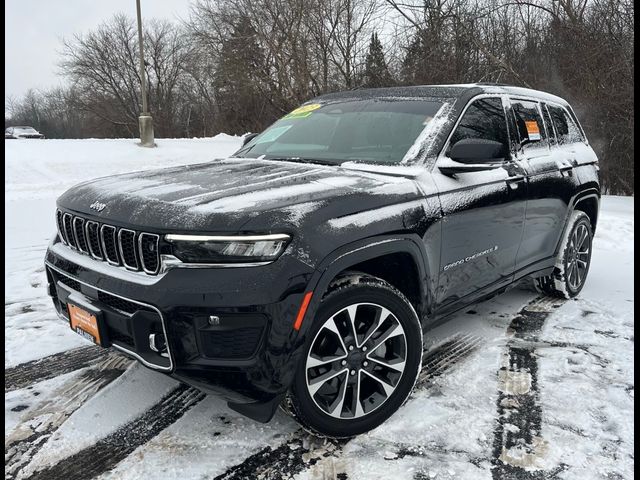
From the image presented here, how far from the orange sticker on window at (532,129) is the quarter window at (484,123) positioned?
13.9 inches

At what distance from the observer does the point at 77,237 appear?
272cm

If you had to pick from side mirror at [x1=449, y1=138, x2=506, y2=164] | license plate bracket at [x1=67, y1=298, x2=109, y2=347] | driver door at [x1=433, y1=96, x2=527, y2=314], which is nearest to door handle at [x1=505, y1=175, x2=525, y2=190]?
driver door at [x1=433, y1=96, x2=527, y2=314]

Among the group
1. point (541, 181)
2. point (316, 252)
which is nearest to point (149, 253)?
point (316, 252)

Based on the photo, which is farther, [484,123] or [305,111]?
[305,111]

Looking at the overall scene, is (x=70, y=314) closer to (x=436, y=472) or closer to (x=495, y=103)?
(x=436, y=472)

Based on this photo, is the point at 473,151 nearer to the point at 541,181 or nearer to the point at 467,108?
the point at 467,108

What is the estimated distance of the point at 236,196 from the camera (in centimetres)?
240

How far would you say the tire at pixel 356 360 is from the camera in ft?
7.81

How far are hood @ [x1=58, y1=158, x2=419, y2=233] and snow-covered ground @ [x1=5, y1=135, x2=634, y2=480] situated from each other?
107 centimetres

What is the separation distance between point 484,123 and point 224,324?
2359mm

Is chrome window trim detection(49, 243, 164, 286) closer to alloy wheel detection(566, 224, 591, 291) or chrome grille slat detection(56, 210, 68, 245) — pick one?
chrome grille slat detection(56, 210, 68, 245)

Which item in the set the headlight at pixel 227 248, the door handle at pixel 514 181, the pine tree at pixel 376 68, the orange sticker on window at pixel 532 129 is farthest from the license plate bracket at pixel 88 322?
the pine tree at pixel 376 68

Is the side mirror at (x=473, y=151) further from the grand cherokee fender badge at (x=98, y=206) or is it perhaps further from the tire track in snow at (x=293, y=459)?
the grand cherokee fender badge at (x=98, y=206)

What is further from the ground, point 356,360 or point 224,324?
point 224,324
